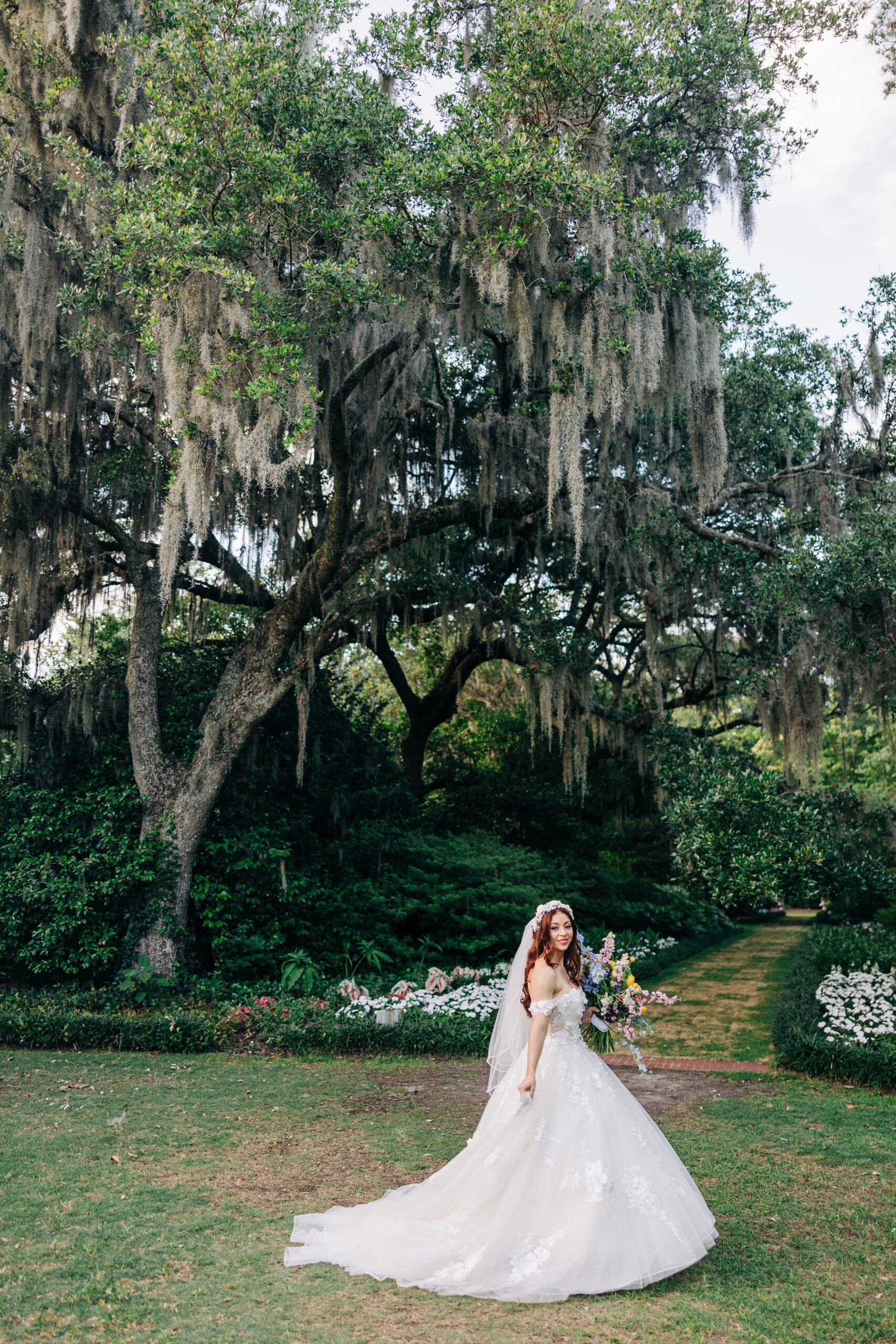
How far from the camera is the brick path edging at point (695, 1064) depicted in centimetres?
823

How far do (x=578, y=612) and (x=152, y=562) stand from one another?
5.91 meters

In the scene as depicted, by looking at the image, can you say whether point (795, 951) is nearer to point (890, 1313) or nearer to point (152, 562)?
point (152, 562)

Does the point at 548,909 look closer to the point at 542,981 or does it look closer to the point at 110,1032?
the point at 542,981

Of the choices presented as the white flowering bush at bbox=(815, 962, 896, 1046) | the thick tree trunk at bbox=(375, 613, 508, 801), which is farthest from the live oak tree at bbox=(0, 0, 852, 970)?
the white flowering bush at bbox=(815, 962, 896, 1046)

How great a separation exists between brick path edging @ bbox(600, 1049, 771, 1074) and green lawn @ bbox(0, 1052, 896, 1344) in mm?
431

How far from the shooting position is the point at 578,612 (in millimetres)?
13828

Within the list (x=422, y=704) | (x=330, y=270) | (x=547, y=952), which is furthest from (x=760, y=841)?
(x=422, y=704)

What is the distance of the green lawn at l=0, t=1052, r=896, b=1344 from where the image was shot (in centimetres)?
341

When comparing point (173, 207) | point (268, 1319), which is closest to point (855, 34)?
point (173, 207)

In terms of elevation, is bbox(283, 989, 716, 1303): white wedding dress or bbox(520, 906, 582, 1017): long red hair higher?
bbox(520, 906, 582, 1017): long red hair

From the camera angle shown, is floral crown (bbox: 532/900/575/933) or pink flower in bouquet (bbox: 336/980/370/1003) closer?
floral crown (bbox: 532/900/575/933)

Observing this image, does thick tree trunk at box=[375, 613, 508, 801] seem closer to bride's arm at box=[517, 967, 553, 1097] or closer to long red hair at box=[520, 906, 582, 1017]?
long red hair at box=[520, 906, 582, 1017]

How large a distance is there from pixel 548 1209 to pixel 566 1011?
2.54ft

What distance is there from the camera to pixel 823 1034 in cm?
810
